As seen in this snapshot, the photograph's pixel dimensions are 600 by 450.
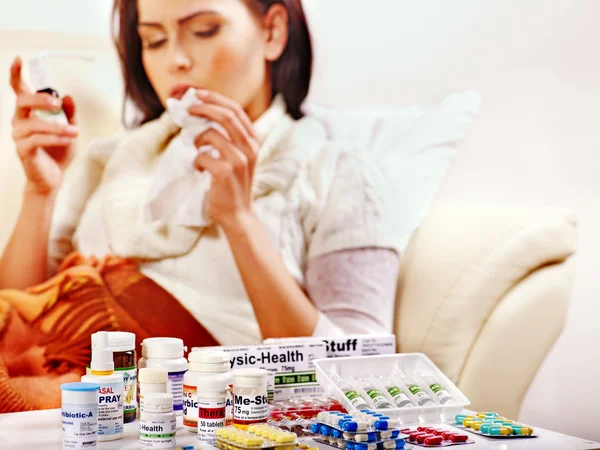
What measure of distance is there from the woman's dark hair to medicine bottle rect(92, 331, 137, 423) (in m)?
0.64

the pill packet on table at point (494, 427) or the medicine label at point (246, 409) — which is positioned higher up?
the medicine label at point (246, 409)

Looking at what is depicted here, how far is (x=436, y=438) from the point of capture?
111 cm

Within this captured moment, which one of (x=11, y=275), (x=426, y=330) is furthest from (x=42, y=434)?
(x=426, y=330)

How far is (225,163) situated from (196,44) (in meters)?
0.27

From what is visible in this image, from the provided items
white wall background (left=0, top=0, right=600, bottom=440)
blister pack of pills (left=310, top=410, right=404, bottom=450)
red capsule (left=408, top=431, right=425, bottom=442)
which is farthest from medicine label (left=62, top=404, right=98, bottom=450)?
white wall background (left=0, top=0, right=600, bottom=440)

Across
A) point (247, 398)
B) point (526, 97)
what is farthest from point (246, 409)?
point (526, 97)

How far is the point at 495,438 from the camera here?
1.15 m

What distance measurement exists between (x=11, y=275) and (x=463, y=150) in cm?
111

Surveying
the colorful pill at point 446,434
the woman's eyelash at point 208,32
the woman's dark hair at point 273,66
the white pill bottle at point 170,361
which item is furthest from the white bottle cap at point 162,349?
the woman's eyelash at point 208,32

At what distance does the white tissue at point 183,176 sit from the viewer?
1695 millimetres

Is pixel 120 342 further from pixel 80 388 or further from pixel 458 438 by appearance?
pixel 458 438

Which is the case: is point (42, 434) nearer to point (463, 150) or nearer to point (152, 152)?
point (152, 152)

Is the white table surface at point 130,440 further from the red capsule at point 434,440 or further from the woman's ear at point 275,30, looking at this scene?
the woman's ear at point 275,30

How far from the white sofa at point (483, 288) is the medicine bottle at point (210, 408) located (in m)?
0.75
